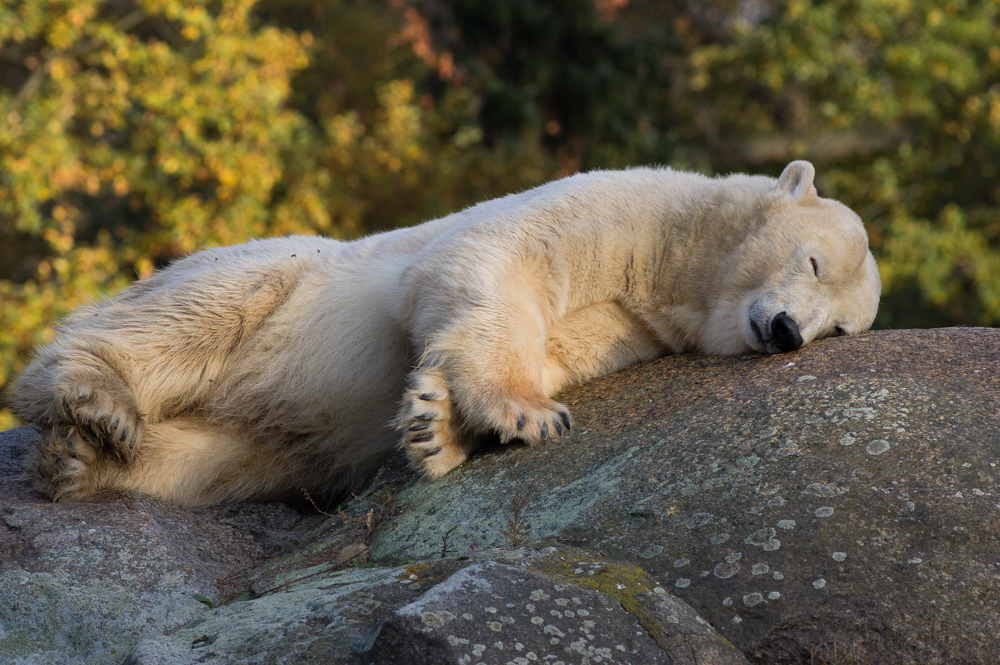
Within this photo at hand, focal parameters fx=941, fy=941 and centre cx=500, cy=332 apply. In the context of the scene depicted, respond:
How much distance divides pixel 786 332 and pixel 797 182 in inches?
29.1

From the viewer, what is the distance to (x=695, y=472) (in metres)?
2.94

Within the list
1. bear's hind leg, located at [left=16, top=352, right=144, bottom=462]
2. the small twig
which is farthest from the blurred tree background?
the small twig

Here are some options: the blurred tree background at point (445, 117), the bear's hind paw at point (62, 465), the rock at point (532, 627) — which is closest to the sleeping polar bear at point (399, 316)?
the bear's hind paw at point (62, 465)

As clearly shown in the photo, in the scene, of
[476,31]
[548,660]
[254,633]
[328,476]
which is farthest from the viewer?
[476,31]

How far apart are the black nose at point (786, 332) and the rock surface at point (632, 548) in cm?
9

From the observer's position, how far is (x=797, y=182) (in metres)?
4.05

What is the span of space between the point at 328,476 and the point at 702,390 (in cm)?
162

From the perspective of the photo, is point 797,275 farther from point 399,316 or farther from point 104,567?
point 104,567

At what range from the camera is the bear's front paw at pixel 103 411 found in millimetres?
3387

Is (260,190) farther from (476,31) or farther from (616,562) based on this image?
(616,562)

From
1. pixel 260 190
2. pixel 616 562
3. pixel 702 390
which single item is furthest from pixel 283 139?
pixel 616 562

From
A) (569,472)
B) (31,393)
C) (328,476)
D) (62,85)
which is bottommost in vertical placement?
(328,476)

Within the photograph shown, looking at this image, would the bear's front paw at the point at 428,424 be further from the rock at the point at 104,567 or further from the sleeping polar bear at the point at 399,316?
the rock at the point at 104,567

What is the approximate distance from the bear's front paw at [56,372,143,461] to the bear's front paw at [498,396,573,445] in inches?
55.8
